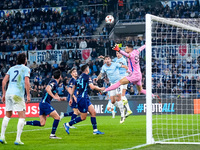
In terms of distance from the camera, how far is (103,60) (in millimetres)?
30578

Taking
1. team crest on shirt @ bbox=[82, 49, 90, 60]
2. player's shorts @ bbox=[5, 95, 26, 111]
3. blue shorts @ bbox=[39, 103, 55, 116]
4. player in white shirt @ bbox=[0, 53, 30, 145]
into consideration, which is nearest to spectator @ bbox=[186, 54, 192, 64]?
team crest on shirt @ bbox=[82, 49, 90, 60]

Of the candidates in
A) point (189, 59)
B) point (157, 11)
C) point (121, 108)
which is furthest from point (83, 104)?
Answer: point (157, 11)

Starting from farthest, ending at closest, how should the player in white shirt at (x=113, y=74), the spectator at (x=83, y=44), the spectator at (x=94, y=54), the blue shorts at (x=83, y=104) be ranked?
the spectator at (x=83, y=44), the spectator at (x=94, y=54), the player in white shirt at (x=113, y=74), the blue shorts at (x=83, y=104)

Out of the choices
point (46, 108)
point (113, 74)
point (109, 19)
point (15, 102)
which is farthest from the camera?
point (109, 19)

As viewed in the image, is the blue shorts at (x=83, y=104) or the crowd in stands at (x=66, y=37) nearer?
the blue shorts at (x=83, y=104)

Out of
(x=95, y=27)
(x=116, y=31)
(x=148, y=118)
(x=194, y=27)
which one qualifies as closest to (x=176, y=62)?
(x=116, y=31)

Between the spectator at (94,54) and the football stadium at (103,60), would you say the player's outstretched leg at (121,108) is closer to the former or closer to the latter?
the football stadium at (103,60)

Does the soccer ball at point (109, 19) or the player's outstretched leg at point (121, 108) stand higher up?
the soccer ball at point (109, 19)

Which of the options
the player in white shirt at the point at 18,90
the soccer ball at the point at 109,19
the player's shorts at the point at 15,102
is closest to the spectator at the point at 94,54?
the soccer ball at the point at 109,19

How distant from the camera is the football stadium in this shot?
15.1 metres

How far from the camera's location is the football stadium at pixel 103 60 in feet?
49.5

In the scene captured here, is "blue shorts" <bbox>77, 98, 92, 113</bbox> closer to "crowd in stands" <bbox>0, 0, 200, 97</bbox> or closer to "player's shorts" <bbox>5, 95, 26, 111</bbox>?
"player's shorts" <bbox>5, 95, 26, 111</bbox>

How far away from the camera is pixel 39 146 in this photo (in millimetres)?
9648

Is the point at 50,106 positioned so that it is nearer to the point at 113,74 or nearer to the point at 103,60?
the point at 113,74
